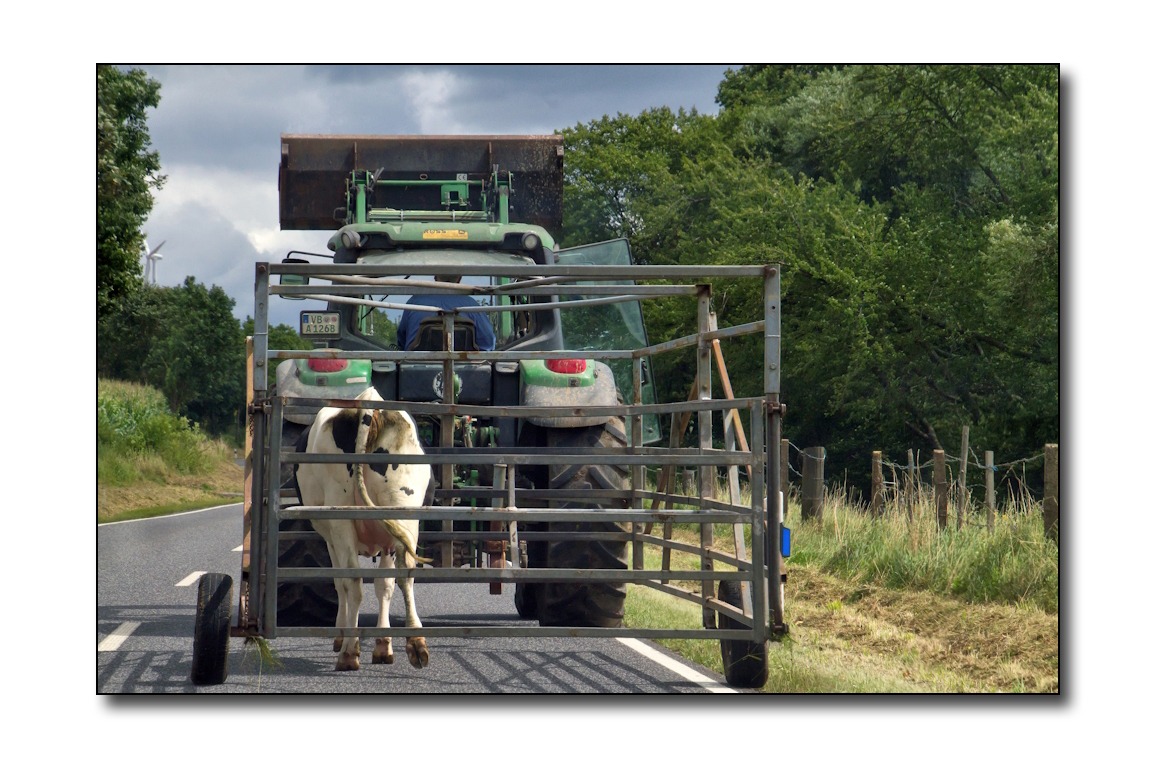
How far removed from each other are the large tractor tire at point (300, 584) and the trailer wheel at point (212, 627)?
96cm

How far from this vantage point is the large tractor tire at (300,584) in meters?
Answer: 6.60

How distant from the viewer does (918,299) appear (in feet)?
59.2

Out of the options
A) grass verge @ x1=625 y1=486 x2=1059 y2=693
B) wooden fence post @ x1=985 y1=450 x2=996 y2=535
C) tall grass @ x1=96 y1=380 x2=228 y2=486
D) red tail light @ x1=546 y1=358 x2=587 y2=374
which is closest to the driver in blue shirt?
red tail light @ x1=546 y1=358 x2=587 y2=374

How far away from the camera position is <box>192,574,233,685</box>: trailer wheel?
552 centimetres

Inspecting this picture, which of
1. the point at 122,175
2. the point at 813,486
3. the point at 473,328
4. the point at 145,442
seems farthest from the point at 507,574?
the point at 145,442

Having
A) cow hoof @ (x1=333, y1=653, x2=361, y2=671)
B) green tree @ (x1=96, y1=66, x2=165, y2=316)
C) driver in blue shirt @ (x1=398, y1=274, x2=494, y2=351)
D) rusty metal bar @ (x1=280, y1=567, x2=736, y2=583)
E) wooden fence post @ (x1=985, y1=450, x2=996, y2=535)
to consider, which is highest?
green tree @ (x1=96, y1=66, x2=165, y2=316)

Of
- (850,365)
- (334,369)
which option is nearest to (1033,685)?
(334,369)

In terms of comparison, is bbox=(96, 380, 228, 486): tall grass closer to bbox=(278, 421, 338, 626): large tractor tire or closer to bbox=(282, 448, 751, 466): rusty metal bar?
bbox=(278, 421, 338, 626): large tractor tire

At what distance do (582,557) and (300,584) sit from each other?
1666 mm

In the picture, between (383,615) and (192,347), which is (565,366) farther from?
(192,347)

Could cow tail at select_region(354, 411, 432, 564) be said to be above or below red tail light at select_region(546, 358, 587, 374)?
below

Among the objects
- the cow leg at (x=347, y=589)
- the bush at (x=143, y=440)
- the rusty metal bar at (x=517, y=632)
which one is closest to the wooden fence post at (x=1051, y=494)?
the rusty metal bar at (x=517, y=632)

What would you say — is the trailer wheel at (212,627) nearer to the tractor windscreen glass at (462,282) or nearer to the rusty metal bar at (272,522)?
the rusty metal bar at (272,522)

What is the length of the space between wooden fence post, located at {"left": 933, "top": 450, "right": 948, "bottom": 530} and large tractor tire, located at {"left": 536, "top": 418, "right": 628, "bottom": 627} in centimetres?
457
